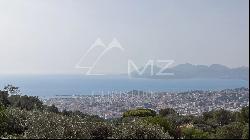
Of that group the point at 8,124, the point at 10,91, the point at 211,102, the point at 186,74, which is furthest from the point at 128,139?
the point at 186,74

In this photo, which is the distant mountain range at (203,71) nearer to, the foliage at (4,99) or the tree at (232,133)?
the foliage at (4,99)

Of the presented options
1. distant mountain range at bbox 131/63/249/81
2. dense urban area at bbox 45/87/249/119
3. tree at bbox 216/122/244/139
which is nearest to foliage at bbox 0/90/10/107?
dense urban area at bbox 45/87/249/119

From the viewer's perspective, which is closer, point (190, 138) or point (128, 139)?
point (190, 138)

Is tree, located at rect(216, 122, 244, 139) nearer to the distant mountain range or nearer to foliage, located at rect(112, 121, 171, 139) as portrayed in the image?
foliage, located at rect(112, 121, 171, 139)

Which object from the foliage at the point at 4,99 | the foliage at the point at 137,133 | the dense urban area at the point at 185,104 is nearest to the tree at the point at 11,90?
the foliage at the point at 4,99

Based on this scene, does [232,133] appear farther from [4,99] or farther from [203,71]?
[203,71]

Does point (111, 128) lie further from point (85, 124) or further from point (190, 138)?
point (190, 138)

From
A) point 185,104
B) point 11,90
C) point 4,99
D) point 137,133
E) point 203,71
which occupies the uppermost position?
point 203,71

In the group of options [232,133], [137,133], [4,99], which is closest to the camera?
[232,133]

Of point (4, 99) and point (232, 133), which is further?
point (4, 99)

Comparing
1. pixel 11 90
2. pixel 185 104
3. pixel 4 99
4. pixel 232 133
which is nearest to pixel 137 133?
pixel 232 133

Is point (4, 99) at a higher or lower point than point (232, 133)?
lower
